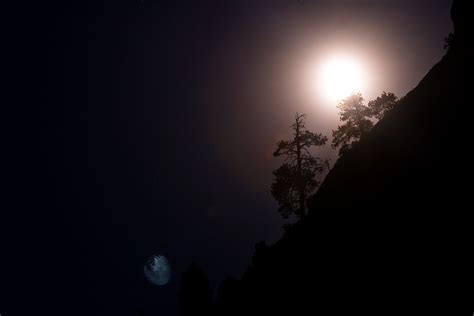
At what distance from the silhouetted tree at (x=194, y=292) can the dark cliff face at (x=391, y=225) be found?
21.4 meters

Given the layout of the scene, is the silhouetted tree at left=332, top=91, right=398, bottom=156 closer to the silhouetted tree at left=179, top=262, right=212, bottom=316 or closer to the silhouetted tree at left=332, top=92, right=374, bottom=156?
the silhouetted tree at left=332, top=92, right=374, bottom=156

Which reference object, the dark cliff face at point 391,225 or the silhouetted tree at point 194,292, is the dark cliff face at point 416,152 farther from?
the silhouetted tree at point 194,292

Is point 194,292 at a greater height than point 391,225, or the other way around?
point 194,292

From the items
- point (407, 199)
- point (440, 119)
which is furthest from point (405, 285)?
point (440, 119)

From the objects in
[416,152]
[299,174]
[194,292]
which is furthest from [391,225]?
[194,292]

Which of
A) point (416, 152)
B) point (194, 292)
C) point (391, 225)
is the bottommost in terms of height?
point (391, 225)

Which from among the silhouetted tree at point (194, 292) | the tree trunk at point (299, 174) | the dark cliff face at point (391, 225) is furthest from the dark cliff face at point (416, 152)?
the silhouetted tree at point (194, 292)

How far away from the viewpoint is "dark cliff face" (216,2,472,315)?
586 inches

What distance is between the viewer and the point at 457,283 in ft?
44.0

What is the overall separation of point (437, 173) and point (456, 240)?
3306 millimetres

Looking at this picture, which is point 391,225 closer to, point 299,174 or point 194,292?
point 299,174

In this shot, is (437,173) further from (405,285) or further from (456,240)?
(405,285)

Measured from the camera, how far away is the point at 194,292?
4591cm

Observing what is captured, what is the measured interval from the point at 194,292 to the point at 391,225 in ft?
109
